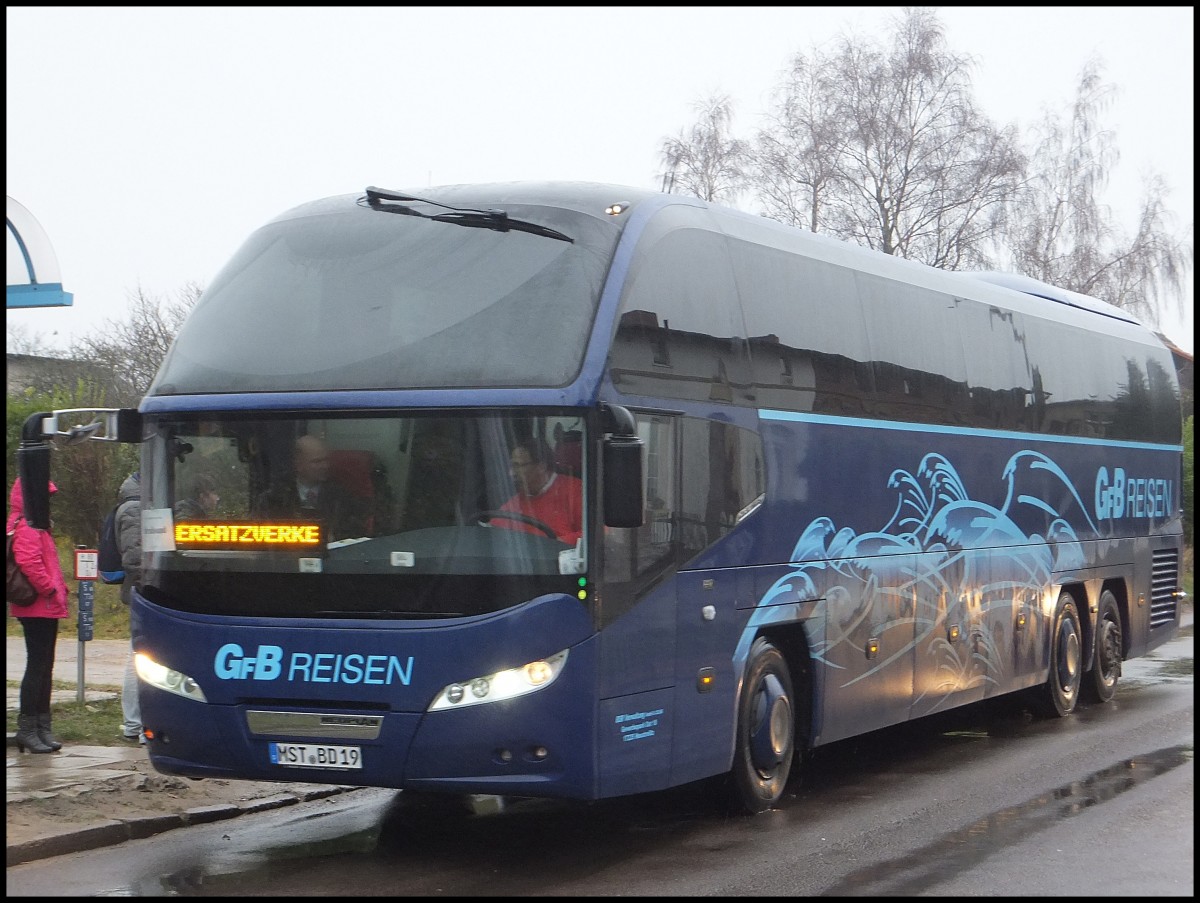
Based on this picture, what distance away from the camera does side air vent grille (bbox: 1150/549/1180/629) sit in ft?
56.1

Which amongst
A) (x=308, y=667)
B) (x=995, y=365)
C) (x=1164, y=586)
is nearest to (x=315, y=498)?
(x=308, y=667)

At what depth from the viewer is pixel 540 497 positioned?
7.84 m

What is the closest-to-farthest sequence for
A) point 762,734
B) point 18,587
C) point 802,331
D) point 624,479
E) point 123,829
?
1. point 624,479
2. point 123,829
3. point 762,734
4. point 802,331
5. point 18,587

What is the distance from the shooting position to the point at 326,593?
26.3 feet

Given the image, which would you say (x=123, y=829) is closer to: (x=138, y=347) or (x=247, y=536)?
(x=247, y=536)

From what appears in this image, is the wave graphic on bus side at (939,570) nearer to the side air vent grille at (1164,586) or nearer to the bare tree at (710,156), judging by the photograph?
the side air vent grille at (1164,586)

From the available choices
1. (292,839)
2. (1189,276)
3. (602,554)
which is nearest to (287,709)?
(292,839)

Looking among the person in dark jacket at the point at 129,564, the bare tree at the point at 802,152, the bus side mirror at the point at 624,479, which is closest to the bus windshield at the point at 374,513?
the bus side mirror at the point at 624,479

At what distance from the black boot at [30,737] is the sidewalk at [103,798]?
0.07 m

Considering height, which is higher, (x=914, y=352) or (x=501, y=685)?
(x=914, y=352)

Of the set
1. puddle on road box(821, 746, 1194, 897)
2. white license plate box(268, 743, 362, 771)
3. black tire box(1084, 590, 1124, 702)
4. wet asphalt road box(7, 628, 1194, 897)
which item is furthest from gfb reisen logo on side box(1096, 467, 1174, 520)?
white license plate box(268, 743, 362, 771)

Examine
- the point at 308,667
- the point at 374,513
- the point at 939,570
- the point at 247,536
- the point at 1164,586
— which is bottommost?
the point at 1164,586

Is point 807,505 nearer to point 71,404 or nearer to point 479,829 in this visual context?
point 479,829

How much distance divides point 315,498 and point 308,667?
825mm
